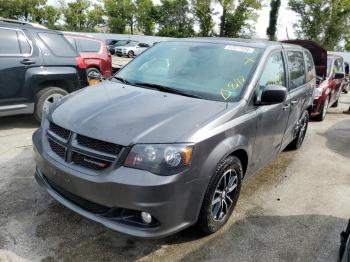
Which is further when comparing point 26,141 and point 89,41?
point 89,41

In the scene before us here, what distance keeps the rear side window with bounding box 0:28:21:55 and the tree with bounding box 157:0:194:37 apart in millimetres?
49097

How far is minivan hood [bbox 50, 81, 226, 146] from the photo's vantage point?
2.66 meters

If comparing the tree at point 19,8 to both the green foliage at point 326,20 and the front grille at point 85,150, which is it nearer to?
the green foliage at point 326,20

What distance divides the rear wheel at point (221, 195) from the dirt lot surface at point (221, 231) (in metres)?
0.15

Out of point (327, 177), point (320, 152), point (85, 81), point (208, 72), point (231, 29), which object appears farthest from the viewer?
point (231, 29)

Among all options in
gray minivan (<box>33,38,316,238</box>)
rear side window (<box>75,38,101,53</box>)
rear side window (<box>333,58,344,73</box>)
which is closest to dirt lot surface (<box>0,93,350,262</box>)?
gray minivan (<box>33,38,316,238</box>)

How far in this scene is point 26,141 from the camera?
5.38 metres

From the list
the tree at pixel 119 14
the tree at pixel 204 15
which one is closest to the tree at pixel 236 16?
the tree at pixel 204 15

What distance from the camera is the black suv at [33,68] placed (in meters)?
5.61

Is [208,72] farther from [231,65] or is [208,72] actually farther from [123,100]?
[123,100]

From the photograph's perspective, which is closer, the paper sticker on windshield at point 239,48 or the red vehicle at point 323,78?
the paper sticker on windshield at point 239,48

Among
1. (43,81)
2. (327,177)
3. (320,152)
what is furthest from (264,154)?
(43,81)

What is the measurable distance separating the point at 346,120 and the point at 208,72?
258 inches

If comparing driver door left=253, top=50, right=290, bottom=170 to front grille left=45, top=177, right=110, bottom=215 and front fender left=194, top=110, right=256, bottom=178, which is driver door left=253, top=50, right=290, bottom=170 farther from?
front grille left=45, top=177, right=110, bottom=215
